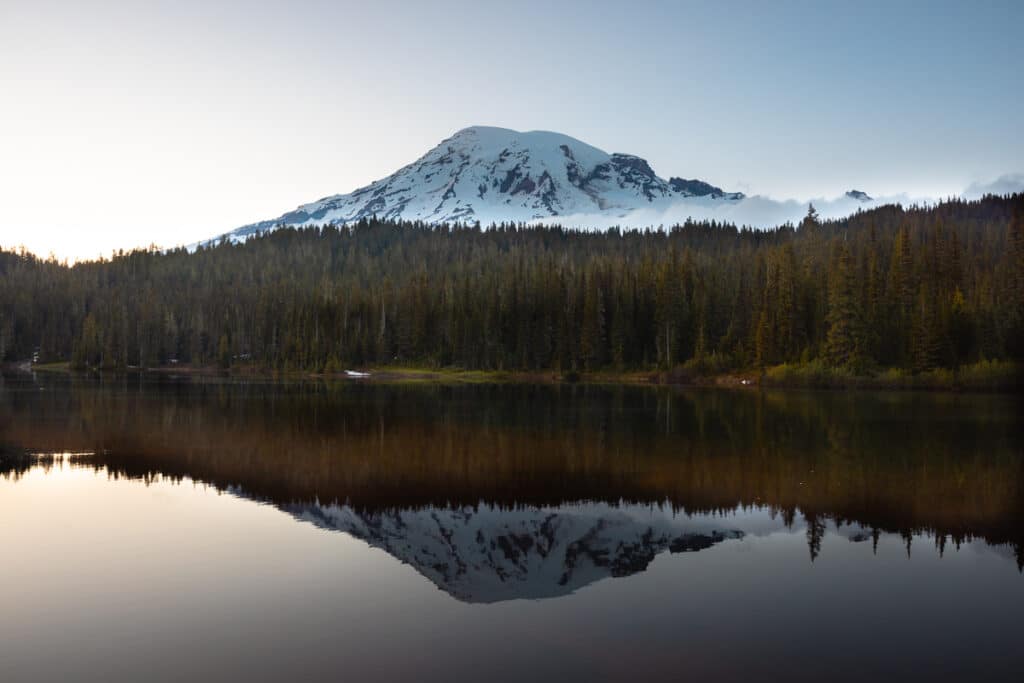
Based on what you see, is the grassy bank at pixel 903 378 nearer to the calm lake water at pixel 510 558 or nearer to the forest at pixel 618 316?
the forest at pixel 618 316

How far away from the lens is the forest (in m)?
94.6

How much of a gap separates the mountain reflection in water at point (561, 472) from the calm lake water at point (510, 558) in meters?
0.14

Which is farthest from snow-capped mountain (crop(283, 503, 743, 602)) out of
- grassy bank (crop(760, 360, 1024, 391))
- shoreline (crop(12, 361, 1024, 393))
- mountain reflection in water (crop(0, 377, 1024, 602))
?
grassy bank (crop(760, 360, 1024, 391))

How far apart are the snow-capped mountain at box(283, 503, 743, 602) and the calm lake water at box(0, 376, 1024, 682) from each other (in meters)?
0.10

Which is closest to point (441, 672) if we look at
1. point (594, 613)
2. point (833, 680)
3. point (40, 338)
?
point (594, 613)

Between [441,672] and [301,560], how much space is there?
7181mm

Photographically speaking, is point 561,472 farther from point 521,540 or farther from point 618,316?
point 618,316

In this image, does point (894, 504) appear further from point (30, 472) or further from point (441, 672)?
point (30, 472)

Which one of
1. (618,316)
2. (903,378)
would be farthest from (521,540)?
(618,316)

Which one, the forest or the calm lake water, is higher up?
the forest

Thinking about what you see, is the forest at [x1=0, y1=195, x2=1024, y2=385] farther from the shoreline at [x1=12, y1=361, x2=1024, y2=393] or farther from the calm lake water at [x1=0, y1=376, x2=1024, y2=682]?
the calm lake water at [x1=0, y1=376, x2=1024, y2=682]

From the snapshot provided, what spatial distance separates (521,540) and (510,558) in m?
1.39

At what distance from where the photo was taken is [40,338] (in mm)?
185625

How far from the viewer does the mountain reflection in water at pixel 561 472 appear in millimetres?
19141
